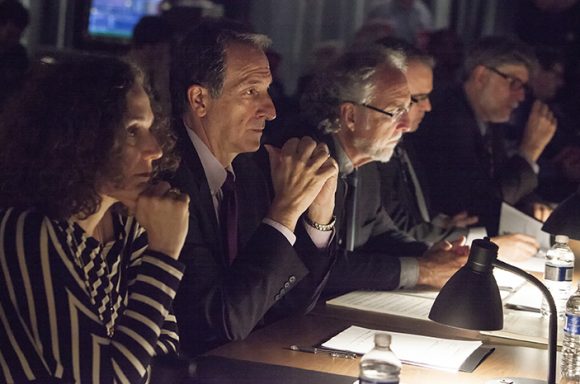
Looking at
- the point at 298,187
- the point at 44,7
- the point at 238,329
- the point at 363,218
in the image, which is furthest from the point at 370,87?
the point at 44,7

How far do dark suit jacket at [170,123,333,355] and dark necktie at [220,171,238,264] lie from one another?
33 millimetres

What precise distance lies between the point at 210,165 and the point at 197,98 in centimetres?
20

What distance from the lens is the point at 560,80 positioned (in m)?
6.66

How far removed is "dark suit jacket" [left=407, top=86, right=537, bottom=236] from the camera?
15.4 ft

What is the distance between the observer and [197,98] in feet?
9.02

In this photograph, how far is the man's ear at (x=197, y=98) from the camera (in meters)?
2.74

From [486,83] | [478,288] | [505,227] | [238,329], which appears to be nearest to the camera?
[478,288]

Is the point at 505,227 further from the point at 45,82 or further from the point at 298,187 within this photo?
the point at 45,82

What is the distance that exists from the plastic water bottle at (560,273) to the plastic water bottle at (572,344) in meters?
0.48

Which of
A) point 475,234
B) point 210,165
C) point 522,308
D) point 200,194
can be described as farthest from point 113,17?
point 522,308

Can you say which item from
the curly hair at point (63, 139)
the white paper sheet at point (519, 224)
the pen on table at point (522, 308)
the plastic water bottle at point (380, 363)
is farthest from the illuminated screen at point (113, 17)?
the plastic water bottle at point (380, 363)

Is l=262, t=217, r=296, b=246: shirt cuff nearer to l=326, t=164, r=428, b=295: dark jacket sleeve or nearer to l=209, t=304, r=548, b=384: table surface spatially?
l=209, t=304, r=548, b=384: table surface

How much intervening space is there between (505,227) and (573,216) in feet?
4.59

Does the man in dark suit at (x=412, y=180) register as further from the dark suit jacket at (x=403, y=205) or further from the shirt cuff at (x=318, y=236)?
the shirt cuff at (x=318, y=236)
